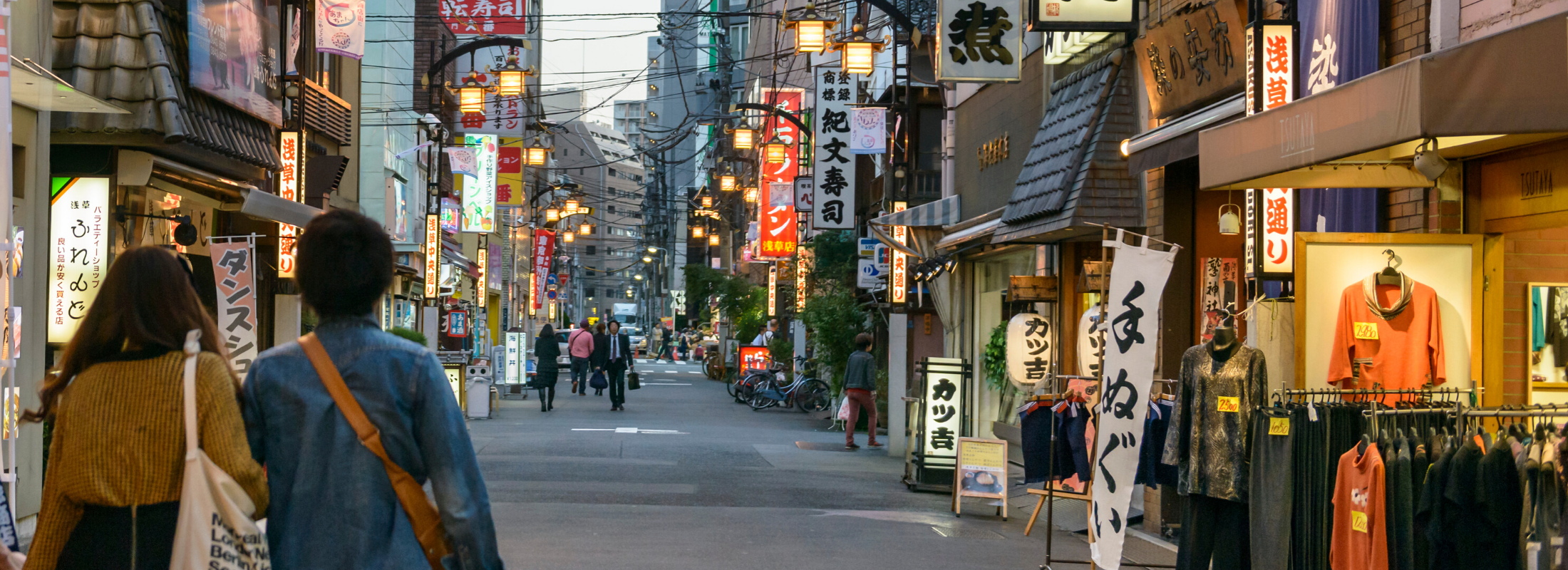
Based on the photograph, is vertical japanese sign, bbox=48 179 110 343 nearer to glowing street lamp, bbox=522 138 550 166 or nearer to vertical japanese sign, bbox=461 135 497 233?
glowing street lamp, bbox=522 138 550 166

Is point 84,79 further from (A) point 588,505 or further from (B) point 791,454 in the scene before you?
(B) point 791,454

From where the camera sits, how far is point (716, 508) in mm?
12648

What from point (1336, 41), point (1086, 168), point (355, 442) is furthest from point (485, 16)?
point (355, 442)

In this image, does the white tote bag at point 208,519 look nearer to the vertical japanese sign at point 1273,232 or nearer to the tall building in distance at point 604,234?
the vertical japanese sign at point 1273,232

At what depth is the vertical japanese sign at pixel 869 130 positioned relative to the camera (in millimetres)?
26016

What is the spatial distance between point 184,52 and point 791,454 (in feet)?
31.2

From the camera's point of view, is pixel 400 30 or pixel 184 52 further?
pixel 400 30

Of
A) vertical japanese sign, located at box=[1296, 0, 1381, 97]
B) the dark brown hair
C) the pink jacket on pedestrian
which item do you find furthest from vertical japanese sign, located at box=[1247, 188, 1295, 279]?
the pink jacket on pedestrian

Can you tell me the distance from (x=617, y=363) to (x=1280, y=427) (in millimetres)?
22124

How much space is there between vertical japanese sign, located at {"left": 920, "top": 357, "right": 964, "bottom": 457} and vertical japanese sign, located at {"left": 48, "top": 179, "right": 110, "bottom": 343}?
8.46 m

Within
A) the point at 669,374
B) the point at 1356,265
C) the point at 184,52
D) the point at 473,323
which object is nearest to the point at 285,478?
the point at 1356,265

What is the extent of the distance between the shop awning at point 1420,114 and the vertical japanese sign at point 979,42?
911 cm

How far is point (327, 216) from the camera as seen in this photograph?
3895 mm

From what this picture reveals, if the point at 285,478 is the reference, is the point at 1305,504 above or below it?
below
